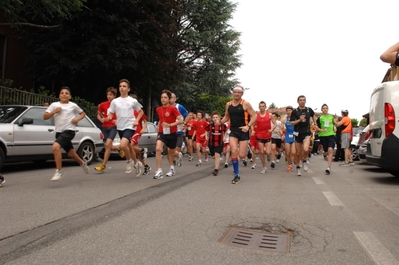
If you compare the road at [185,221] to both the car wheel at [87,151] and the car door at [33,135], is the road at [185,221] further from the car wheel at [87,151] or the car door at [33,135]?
the car wheel at [87,151]

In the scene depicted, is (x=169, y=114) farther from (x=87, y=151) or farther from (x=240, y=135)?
(x=87, y=151)

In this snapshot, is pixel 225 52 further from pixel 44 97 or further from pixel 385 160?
pixel 385 160

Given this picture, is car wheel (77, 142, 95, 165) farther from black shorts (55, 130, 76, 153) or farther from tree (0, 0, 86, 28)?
tree (0, 0, 86, 28)

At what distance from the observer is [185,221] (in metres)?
4.34

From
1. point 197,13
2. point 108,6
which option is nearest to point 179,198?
point 108,6

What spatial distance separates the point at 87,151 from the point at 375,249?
29.8 ft

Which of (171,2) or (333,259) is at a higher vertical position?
(171,2)

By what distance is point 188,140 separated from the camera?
15.6m

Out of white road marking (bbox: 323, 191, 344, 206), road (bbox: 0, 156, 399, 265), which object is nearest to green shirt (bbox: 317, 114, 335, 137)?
road (bbox: 0, 156, 399, 265)

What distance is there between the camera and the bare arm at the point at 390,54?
396 centimetres

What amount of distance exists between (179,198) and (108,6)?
16.2m

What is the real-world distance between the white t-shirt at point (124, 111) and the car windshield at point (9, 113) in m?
2.61

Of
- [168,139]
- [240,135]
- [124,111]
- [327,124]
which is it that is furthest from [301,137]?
[124,111]

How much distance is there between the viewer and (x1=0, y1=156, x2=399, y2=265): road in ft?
10.6
